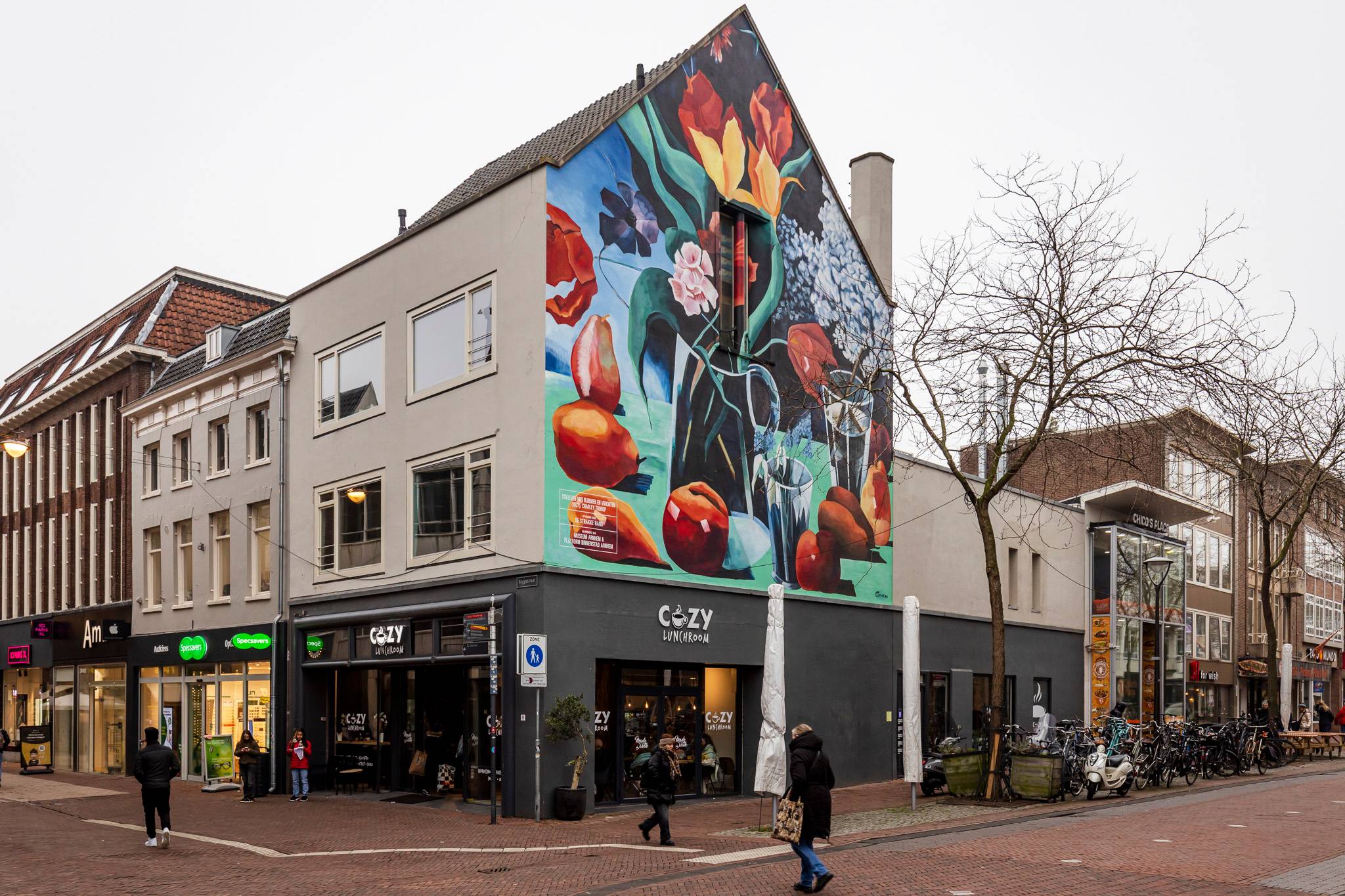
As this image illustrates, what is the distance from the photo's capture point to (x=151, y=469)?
3419 centimetres

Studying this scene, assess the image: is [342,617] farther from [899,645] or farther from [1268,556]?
[1268,556]

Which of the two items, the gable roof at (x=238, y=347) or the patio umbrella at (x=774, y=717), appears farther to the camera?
the gable roof at (x=238, y=347)

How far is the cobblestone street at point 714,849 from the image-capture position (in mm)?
13641

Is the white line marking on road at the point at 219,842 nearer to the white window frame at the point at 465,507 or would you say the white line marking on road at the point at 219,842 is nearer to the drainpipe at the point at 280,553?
the drainpipe at the point at 280,553

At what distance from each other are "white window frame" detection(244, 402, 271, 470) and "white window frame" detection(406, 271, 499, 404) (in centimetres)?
603

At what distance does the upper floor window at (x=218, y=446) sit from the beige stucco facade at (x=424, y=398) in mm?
3709

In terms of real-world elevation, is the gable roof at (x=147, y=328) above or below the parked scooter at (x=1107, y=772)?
above

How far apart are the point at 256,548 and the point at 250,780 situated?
228 inches

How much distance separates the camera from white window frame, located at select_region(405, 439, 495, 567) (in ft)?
73.4

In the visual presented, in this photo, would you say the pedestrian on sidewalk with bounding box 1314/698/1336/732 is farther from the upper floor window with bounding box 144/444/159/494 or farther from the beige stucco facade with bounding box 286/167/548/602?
the upper floor window with bounding box 144/444/159/494

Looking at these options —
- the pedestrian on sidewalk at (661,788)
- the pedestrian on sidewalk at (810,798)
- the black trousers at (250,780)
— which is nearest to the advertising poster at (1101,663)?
the black trousers at (250,780)

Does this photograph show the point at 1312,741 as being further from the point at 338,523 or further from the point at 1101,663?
the point at 338,523

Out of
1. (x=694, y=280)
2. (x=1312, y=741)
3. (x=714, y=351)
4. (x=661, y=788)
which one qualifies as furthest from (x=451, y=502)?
(x=1312, y=741)

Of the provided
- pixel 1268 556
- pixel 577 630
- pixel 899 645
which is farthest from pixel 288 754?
pixel 1268 556
